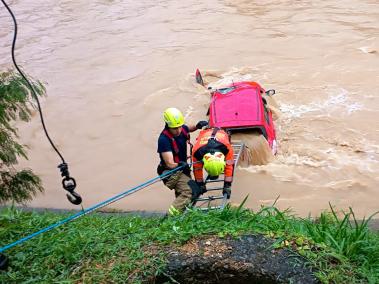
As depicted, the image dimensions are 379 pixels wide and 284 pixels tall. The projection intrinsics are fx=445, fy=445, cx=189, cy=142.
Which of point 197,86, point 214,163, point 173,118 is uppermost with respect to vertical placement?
point 173,118

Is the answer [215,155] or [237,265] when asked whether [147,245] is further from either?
[215,155]

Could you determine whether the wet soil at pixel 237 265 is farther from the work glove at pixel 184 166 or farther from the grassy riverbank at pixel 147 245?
the work glove at pixel 184 166

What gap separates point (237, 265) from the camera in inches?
144

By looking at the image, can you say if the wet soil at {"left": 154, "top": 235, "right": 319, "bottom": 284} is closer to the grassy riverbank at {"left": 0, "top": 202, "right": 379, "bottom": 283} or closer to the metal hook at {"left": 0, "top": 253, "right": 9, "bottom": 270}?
the grassy riverbank at {"left": 0, "top": 202, "right": 379, "bottom": 283}

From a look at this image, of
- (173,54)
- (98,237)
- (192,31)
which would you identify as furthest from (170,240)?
(192,31)

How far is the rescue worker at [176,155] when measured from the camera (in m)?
6.21

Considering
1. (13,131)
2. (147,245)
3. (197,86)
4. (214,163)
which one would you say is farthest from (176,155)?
(197,86)

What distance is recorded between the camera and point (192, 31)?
61.2 ft

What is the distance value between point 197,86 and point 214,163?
7.61 metres

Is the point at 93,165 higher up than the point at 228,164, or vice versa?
the point at 228,164

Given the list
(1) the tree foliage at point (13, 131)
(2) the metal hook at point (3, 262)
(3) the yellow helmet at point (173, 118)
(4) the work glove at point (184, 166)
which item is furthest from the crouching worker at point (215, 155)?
(2) the metal hook at point (3, 262)

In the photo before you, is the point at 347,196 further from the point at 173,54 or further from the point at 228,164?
the point at 173,54

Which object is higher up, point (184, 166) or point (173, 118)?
point (173, 118)

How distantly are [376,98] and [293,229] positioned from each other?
8747 millimetres
